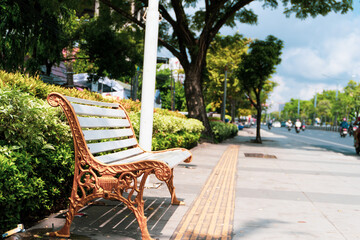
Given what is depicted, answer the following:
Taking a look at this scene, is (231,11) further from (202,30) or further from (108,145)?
(108,145)

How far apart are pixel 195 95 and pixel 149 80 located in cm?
1229

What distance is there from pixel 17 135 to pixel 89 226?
113 centimetres

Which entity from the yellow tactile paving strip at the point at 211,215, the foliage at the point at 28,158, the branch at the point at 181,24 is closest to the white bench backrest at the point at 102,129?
the foliage at the point at 28,158

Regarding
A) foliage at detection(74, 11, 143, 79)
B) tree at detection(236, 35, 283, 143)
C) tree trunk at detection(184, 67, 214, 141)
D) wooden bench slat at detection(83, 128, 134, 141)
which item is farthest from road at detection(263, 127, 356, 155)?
wooden bench slat at detection(83, 128, 134, 141)

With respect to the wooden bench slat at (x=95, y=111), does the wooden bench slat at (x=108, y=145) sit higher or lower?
lower

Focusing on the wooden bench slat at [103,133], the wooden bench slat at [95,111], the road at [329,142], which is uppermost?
the wooden bench slat at [95,111]

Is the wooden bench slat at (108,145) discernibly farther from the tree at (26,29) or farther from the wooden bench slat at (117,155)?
the tree at (26,29)

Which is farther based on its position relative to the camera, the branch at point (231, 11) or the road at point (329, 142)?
the road at point (329, 142)

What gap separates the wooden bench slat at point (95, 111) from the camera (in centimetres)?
348

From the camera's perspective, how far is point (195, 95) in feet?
59.1

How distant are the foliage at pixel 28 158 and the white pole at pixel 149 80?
1822 millimetres

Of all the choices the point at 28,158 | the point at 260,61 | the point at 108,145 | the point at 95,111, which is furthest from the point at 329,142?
the point at 28,158

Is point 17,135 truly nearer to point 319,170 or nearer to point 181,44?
point 319,170

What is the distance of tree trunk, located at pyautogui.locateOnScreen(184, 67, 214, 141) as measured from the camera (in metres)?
17.8
